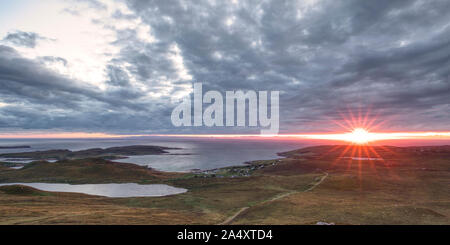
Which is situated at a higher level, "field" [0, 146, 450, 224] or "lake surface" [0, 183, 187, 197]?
"field" [0, 146, 450, 224]

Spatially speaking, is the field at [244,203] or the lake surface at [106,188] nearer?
the field at [244,203]

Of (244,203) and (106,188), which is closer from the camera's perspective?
(244,203)

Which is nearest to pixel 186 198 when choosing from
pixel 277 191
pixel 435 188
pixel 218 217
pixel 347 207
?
pixel 218 217

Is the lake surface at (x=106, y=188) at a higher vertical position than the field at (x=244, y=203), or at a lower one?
lower

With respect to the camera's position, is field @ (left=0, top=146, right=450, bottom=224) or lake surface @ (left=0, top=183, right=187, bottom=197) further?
lake surface @ (left=0, top=183, right=187, bottom=197)

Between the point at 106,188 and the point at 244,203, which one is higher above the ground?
the point at 244,203
